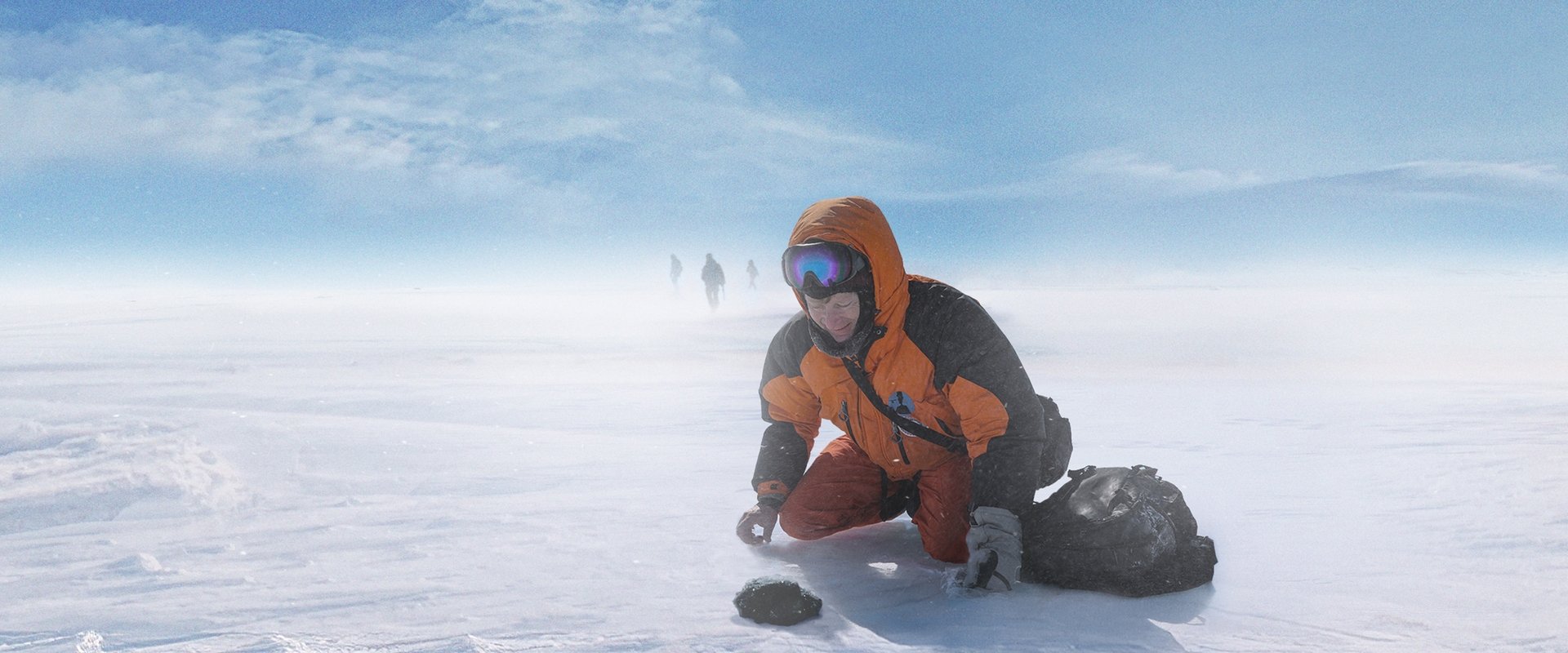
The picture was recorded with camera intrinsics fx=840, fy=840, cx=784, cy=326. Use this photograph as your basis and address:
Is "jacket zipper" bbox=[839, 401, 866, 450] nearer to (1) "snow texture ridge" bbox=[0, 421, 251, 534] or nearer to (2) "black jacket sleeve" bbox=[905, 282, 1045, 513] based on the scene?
(2) "black jacket sleeve" bbox=[905, 282, 1045, 513]

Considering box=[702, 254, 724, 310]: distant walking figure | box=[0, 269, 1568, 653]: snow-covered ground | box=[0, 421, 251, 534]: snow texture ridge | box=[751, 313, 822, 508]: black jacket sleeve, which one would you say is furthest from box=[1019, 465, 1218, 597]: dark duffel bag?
box=[702, 254, 724, 310]: distant walking figure

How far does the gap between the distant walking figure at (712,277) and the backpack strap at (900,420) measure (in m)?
21.4

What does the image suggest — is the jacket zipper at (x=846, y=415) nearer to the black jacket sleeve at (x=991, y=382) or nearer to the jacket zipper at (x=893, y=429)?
the jacket zipper at (x=893, y=429)

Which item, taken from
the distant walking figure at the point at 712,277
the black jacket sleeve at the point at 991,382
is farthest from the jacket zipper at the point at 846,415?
the distant walking figure at the point at 712,277

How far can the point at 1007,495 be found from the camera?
7.55 ft

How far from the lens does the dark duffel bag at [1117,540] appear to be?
229cm

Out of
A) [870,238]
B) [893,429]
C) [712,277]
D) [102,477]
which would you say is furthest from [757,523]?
[712,277]

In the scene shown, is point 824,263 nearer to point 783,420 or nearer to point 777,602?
point 783,420

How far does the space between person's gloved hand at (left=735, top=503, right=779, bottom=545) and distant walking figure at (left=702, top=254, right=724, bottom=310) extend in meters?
21.2

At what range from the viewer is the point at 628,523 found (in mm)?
3162

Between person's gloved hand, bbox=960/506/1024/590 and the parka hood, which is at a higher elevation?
the parka hood

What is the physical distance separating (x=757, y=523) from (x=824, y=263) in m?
0.92

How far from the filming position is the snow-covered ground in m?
2.12

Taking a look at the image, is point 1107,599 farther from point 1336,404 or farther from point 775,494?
point 1336,404
